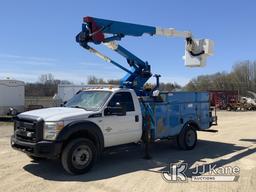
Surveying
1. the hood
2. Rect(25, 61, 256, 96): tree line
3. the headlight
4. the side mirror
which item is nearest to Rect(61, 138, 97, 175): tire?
the headlight

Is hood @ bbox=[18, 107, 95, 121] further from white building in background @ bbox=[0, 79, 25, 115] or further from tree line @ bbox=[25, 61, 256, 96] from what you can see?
tree line @ bbox=[25, 61, 256, 96]

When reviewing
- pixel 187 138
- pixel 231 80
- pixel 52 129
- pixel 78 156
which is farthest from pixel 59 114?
pixel 231 80

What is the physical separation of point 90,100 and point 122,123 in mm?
1074

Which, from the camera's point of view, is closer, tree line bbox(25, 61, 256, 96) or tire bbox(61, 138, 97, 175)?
tire bbox(61, 138, 97, 175)

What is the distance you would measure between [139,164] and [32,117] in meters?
3.03

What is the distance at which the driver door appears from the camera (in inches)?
340

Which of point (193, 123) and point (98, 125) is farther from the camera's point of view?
point (193, 123)

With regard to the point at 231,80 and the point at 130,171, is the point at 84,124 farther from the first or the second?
the point at 231,80

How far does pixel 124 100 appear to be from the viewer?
9.38 m

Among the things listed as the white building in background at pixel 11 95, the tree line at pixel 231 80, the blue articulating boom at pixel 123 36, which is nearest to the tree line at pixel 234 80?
the tree line at pixel 231 80

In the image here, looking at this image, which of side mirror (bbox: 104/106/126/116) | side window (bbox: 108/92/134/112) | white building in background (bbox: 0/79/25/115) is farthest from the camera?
white building in background (bbox: 0/79/25/115)

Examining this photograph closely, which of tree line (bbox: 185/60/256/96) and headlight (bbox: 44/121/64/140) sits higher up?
tree line (bbox: 185/60/256/96)

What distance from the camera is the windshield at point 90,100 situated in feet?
28.9

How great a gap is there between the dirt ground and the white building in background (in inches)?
515
